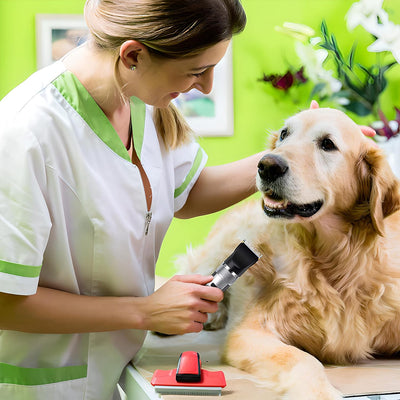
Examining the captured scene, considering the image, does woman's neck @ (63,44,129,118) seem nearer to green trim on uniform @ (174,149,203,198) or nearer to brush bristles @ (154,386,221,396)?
green trim on uniform @ (174,149,203,198)

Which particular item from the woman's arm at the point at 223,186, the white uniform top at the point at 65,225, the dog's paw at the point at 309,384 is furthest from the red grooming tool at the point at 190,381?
the woman's arm at the point at 223,186

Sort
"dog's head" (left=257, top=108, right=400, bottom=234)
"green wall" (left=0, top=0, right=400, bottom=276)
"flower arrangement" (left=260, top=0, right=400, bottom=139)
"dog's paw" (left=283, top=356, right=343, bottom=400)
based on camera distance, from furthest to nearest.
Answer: "green wall" (left=0, top=0, right=400, bottom=276) → "flower arrangement" (left=260, top=0, right=400, bottom=139) → "dog's head" (left=257, top=108, right=400, bottom=234) → "dog's paw" (left=283, top=356, right=343, bottom=400)

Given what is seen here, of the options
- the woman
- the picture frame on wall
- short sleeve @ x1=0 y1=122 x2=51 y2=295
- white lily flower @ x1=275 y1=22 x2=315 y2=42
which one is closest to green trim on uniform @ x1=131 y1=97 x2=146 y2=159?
the woman

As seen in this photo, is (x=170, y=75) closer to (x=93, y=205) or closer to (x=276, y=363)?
(x=93, y=205)

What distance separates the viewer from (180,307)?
100 cm

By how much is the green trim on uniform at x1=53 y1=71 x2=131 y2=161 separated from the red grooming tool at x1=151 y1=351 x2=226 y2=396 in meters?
0.43

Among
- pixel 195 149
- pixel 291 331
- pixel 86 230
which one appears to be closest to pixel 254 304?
pixel 291 331

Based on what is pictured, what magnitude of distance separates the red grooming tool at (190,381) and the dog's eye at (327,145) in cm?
48

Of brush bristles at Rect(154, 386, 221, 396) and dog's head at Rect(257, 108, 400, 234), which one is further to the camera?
dog's head at Rect(257, 108, 400, 234)

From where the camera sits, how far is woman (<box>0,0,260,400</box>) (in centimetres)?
93

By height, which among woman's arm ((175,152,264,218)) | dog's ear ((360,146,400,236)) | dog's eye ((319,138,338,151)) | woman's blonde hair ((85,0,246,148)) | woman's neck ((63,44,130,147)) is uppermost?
woman's blonde hair ((85,0,246,148))

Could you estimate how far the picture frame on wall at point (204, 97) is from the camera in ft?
9.59

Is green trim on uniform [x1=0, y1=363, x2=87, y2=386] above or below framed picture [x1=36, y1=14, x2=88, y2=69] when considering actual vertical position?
below

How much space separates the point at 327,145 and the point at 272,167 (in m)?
0.14
